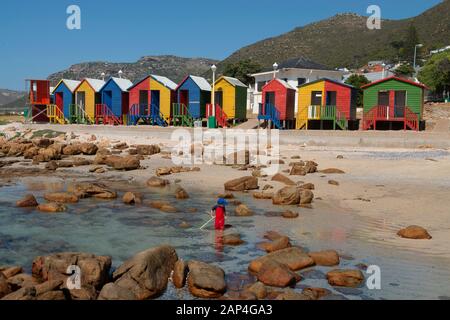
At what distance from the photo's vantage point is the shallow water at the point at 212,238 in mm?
7508

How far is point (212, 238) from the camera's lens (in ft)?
32.7

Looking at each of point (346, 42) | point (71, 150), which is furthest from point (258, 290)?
point (346, 42)

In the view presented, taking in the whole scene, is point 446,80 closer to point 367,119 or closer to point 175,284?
point 367,119

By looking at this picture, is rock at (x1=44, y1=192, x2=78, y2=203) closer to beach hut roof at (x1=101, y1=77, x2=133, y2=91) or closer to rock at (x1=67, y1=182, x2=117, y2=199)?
rock at (x1=67, y1=182, x2=117, y2=199)

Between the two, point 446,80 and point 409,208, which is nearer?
point 409,208

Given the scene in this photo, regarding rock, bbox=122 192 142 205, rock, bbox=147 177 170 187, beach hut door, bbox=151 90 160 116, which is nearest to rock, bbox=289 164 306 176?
rock, bbox=147 177 170 187

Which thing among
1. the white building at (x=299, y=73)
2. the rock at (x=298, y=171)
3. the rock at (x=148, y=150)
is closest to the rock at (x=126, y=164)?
the rock at (x=148, y=150)

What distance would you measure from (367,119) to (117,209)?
65.8 ft

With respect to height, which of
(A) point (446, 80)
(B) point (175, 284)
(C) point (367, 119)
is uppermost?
(A) point (446, 80)

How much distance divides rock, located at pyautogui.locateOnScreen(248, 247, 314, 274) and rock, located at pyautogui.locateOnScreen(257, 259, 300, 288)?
0.95ft

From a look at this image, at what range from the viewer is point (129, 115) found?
36625 millimetres
